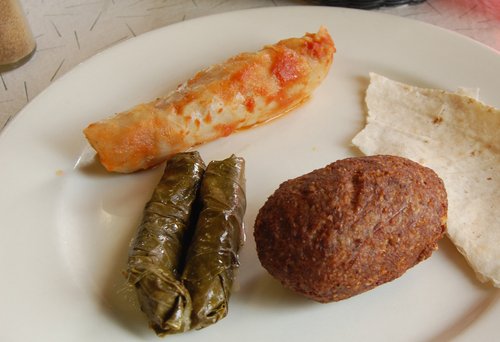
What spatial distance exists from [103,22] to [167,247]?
2255 millimetres

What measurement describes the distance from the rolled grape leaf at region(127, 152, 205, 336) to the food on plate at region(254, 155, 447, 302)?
0.36 m

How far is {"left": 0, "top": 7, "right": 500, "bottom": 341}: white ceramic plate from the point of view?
2.09 m

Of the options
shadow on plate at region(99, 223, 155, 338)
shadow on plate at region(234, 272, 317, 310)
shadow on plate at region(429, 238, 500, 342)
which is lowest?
shadow on plate at region(429, 238, 500, 342)

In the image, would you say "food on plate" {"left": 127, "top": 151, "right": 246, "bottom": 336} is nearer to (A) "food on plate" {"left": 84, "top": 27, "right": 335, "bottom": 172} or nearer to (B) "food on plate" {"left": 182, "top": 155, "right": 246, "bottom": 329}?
(B) "food on plate" {"left": 182, "top": 155, "right": 246, "bottom": 329}

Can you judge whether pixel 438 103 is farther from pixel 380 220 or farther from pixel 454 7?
pixel 454 7

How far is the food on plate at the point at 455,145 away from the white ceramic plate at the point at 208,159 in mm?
86

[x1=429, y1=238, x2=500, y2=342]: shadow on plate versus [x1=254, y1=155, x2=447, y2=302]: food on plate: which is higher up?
[x1=254, y1=155, x2=447, y2=302]: food on plate

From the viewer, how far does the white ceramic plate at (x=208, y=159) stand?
209 centimetres

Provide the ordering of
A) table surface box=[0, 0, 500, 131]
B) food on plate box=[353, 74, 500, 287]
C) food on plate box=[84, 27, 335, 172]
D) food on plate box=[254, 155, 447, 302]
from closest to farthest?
food on plate box=[254, 155, 447, 302] → food on plate box=[353, 74, 500, 287] → food on plate box=[84, 27, 335, 172] → table surface box=[0, 0, 500, 131]

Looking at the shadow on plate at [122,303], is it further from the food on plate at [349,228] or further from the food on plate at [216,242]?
the food on plate at [349,228]

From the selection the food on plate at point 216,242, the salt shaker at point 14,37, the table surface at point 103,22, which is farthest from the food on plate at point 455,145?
the salt shaker at point 14,37

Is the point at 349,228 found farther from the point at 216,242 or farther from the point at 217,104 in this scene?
the point at 217,104

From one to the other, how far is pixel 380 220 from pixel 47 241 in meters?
1.36

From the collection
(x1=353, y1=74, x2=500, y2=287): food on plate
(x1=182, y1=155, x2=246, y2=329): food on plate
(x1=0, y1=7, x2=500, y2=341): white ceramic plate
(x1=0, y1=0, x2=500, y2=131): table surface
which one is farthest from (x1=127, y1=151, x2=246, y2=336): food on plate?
(x1=0, y1=0, x2=500, y2=131): table surface
